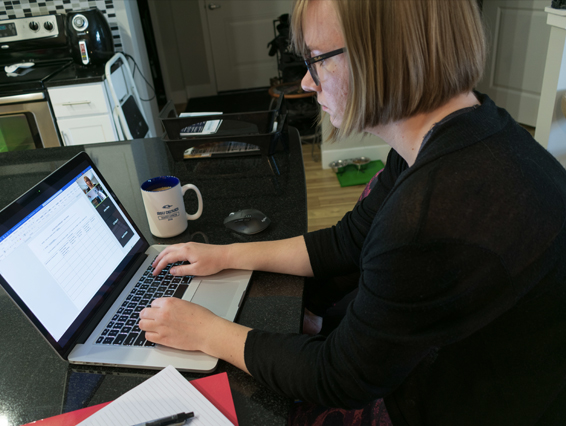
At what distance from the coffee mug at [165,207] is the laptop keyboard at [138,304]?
0.14m

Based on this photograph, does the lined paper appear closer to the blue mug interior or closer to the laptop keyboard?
the laptop keyboard

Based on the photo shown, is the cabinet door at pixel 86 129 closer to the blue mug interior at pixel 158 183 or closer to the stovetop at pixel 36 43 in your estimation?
the stovetop at pixel 36 43

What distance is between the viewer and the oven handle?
253 centimetres

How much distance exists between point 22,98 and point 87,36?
1.80 ft

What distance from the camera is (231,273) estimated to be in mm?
899

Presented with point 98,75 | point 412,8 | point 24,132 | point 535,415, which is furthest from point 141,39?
point 535,415

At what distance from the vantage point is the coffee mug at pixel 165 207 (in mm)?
997

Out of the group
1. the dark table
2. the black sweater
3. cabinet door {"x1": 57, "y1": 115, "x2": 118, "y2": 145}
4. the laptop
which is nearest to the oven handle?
cabinet door {"x1": 57, "y1": 115, "x2": 118, "y2": 145}

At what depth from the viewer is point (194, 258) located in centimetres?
88

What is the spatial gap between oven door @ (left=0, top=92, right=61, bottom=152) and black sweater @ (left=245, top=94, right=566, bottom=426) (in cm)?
249

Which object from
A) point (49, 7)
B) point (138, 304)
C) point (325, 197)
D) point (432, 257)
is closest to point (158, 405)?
point (138, 304)

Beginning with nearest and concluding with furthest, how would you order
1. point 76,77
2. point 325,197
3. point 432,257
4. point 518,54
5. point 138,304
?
→ 1. point 432,257
2. point 138,304
3. point 76,77
4. point 325,197
5. point 518,54

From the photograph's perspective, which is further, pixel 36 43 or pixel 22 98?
pixel 36 43

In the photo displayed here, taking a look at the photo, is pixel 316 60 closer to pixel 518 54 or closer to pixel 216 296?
pixel 216 296
